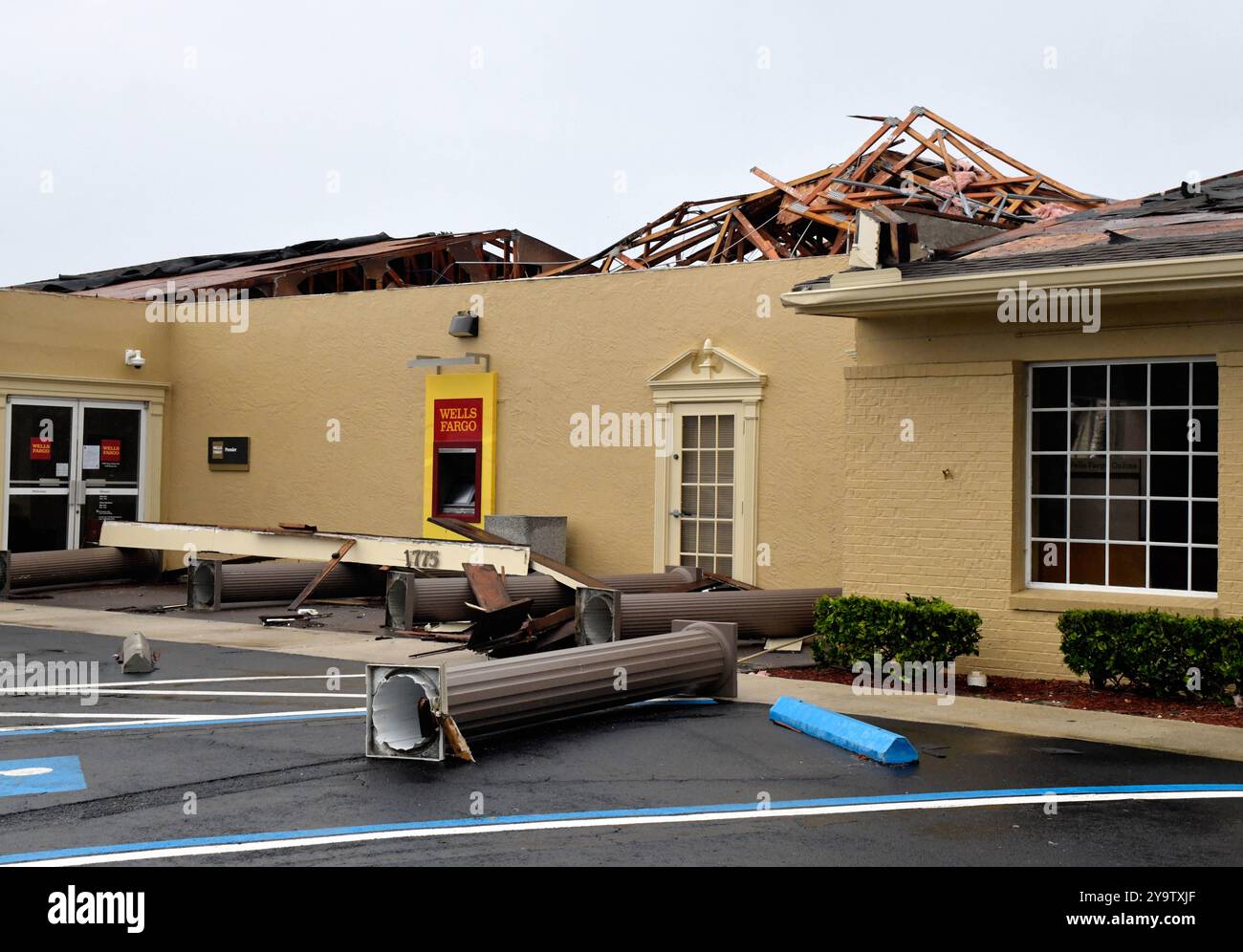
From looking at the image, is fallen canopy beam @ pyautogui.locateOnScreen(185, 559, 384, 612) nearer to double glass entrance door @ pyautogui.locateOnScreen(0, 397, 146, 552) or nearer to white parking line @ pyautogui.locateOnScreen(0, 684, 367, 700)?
double glass entrance door @ pyautogui.locateOnScreen(0, 397, 146, 552)

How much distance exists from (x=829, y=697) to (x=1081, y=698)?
6.21ft

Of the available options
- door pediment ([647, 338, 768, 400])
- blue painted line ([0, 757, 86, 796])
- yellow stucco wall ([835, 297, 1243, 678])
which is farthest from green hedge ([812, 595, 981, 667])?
blue painted line ([0, 757, 86, 796])

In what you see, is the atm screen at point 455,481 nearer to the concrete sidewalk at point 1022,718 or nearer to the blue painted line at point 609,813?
the concrete sidewalk at point 1022,718

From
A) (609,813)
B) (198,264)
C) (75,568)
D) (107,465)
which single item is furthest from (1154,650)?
(198,264)

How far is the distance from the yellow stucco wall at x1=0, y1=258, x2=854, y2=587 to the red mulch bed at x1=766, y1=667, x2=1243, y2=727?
3.99 meters

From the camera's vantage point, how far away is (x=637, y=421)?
1669cm

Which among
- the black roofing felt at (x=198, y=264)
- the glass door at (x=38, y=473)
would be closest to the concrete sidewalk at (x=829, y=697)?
the glass door at (x=38, y=473)

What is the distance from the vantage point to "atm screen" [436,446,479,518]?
18.3m

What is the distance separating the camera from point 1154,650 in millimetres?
10070

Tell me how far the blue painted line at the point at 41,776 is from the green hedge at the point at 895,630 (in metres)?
6.15

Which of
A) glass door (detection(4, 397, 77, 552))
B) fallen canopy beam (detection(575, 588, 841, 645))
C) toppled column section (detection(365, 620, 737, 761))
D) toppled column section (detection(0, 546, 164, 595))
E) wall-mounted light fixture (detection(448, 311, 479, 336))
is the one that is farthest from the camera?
glass door (detection(4, 397, 77, 552))

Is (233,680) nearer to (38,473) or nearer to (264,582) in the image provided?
(264,582)
